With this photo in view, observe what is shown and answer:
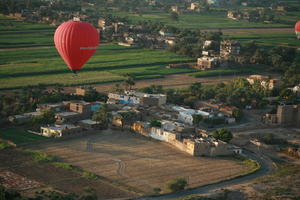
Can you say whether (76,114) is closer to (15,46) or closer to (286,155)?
(286,155)

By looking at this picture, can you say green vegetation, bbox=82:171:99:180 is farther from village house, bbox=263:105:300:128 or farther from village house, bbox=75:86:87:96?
village house, bbox=263:105:300:128

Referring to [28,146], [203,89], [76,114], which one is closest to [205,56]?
[203,89]

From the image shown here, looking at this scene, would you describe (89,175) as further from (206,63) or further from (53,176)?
(206,63)

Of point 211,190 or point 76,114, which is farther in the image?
point 76,114

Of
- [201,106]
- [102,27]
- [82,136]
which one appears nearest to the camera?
[82,136]

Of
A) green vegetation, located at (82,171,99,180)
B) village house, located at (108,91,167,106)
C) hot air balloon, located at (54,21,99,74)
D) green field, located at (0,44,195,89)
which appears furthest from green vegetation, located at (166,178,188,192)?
green field, located at (0,44,195,89)

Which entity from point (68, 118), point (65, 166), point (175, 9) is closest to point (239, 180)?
point (65, 166)

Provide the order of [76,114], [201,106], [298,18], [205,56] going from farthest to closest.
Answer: [298,18], [205,56], [201,106], [76,114]
